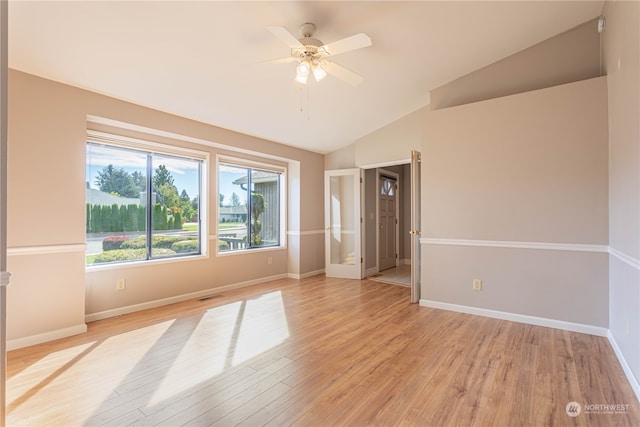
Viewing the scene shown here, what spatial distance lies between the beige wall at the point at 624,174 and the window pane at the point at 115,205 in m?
4.98

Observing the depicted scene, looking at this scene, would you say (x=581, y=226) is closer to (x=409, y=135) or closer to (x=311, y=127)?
(x=409, y=135)

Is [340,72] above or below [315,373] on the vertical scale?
above

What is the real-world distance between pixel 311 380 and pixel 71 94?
3633mm

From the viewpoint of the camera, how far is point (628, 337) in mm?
2412

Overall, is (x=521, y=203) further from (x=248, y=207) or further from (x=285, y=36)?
(x=248, y=207)

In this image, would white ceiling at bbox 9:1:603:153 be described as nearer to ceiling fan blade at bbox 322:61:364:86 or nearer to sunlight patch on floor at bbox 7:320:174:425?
ceiling fan blade at bbox 322:61:364:86

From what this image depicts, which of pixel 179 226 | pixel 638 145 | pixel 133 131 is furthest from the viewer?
pixel 179 226

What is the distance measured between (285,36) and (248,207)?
369 centimetres

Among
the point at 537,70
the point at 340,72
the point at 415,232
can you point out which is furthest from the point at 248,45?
the point at 537,70

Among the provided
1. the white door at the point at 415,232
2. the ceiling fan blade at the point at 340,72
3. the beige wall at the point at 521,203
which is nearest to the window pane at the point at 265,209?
the white door at the point at 415,232

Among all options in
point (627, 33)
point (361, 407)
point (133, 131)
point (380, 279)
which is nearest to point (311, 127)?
point (133, 131)

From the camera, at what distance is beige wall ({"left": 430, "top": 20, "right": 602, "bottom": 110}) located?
342 centimetres

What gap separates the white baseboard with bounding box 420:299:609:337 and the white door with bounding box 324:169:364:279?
6.51 feet

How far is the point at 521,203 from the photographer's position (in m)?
3.56
